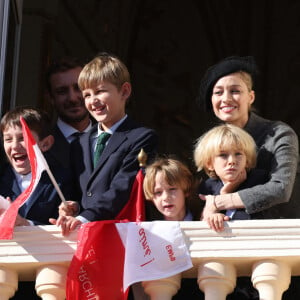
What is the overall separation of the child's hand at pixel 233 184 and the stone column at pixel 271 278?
46 cm

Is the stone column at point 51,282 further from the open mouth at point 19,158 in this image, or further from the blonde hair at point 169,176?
the open mouth at point 19,158

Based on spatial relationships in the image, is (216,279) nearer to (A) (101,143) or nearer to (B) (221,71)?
(A) (101,143)

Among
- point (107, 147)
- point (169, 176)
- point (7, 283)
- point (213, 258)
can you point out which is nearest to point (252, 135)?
point (169, 176)

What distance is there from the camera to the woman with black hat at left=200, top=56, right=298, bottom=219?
6.26 metres

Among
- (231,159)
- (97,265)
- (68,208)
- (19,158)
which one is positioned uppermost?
(19,158)

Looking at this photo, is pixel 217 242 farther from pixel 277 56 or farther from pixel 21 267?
pixel 277 56

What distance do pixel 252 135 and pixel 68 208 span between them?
1.01 meters

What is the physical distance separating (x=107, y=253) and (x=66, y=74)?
5.16 feet

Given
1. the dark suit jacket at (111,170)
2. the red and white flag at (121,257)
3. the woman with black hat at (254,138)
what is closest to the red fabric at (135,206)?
the dark suit jacket at (111,170)

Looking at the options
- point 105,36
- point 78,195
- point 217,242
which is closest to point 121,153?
point 78,195

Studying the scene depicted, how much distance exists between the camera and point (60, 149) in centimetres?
714

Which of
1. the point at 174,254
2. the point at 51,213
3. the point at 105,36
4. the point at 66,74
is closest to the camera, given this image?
the point at 174,254

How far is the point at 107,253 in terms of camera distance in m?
6.13

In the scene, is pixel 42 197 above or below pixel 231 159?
below
